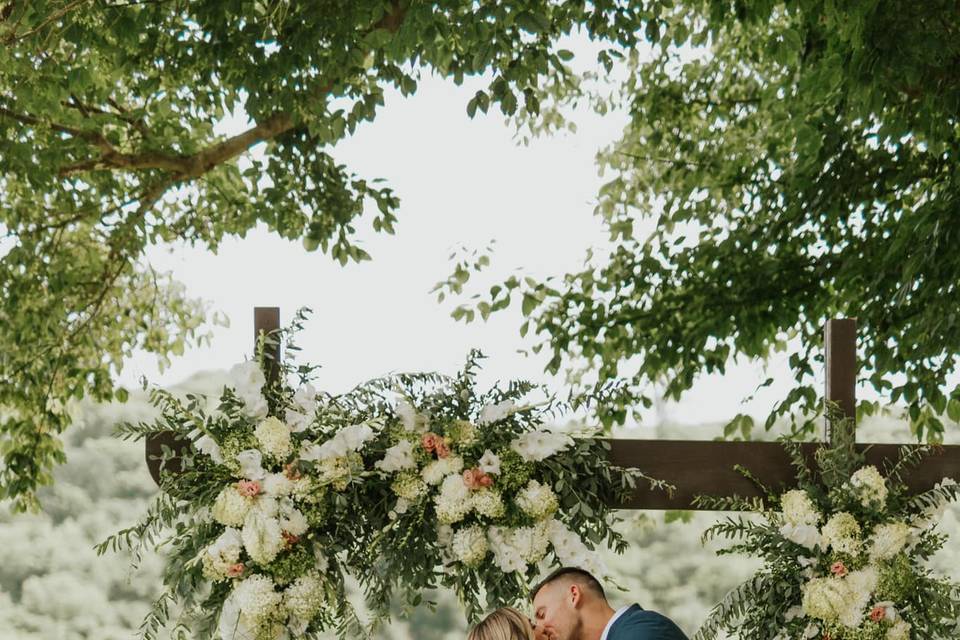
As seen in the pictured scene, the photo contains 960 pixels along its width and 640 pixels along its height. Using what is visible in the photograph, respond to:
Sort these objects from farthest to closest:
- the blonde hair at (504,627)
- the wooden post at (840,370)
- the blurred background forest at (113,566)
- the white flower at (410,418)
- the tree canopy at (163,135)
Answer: the blurred background forest at (113,566)
the tree canopy at (163,135)
the wooden post at (840,370)
the white flower at (410,418)
the blonde hair at (504,627)

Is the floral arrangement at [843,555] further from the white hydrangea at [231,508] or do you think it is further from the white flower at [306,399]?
the white hydrangea at [231,508]

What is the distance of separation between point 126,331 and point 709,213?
161 inches

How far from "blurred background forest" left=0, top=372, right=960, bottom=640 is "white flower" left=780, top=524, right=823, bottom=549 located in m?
7.18

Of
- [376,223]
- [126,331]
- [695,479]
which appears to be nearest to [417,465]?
[695,479]

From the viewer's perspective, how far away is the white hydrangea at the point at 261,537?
314cm

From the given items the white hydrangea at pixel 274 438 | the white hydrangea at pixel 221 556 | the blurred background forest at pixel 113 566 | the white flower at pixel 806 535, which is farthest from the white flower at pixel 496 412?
the blurred background forest at pixel 113 566

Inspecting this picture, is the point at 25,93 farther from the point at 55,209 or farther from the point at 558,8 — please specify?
the point at 558,8

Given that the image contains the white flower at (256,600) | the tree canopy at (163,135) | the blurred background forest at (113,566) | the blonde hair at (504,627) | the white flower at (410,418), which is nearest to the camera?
the blonde hair at (504,627)

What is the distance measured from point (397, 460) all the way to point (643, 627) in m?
0.86

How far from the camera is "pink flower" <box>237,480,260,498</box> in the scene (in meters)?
3.18

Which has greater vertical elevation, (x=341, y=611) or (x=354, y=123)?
(x=354, y=123)

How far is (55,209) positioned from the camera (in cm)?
690

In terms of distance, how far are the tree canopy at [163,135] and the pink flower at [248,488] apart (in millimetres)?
2262

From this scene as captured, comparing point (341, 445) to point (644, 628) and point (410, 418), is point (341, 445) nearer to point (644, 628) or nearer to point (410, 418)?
point (410, 418)
